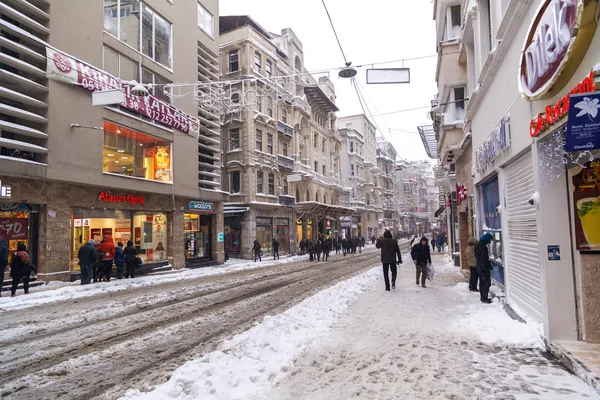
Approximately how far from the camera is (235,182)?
32094mm

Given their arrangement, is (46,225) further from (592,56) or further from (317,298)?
(592,56)

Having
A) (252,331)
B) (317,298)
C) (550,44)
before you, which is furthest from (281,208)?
(550,44)

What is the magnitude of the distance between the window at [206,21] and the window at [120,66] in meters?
7.86

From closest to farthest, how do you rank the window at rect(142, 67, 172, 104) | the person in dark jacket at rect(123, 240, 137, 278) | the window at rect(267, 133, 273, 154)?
the person in dark jacket at rect(123, 240, 137, 278), the window at rect(142, 67, 172, 104), the window at rect(267, 133, 273, 154)

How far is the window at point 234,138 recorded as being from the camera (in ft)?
105

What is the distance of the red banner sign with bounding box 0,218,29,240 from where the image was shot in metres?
13.7

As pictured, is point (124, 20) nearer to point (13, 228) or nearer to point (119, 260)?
point (13, 228)

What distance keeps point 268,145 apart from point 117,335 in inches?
1095

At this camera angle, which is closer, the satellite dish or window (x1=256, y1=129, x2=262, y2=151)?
the satellite dish

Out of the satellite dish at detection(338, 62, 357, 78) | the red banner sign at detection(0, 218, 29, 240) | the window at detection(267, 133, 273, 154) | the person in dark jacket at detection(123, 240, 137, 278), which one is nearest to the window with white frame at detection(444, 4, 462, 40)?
the satellite dish at detection(338, 62, 357, 78)

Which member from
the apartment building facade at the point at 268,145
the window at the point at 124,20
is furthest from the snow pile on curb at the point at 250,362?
the apartment building facade at the point at 268,145

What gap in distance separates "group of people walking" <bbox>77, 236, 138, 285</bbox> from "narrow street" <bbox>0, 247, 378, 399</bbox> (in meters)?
2.95

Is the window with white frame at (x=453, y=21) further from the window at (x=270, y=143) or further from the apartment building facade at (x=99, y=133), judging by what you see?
the window at (x=270, y=143)

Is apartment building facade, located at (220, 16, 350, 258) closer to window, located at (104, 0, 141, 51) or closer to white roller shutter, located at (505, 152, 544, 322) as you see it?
window, located at (104, 0, 141, 51)
